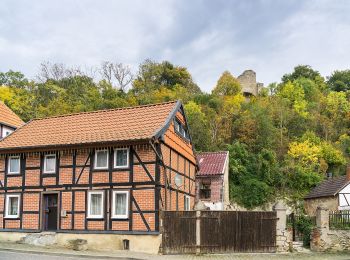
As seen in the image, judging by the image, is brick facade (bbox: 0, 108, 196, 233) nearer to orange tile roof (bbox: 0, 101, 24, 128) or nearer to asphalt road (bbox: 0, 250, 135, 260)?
asphalt road (bbox: 0, 250, 135, 260)

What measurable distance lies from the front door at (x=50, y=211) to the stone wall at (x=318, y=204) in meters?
18.6

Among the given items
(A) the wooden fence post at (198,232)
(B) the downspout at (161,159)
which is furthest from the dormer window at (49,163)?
(A) the wooden fence post at (198,232)

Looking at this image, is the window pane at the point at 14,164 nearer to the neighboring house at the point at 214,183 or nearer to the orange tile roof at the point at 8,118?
the orange tile roof at the point at 8,118

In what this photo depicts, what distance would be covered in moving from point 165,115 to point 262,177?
16564 millimetres

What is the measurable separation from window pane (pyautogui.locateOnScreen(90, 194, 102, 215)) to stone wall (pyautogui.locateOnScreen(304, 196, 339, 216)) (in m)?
17.2

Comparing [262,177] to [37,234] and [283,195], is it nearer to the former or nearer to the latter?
[283,195]

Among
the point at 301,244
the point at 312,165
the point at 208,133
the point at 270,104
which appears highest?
the point at 270,104

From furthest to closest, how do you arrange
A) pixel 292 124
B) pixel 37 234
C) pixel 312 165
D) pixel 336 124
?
pixel 336 124, pixel 292 124, pixel 312 165, pixel 37 234

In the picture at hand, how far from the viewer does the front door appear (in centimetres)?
2267

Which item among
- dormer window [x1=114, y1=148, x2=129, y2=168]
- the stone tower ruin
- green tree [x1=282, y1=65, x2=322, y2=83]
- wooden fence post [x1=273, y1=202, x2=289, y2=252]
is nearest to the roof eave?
dormer window [x1=114, y1=148, x2=129, y2=168]

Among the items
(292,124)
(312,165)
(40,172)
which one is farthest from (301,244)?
(292,124)

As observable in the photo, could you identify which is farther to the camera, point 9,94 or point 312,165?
point 9,94

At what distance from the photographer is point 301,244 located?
75.2 feet

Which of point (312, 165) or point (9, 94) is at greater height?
point (9, 94)
